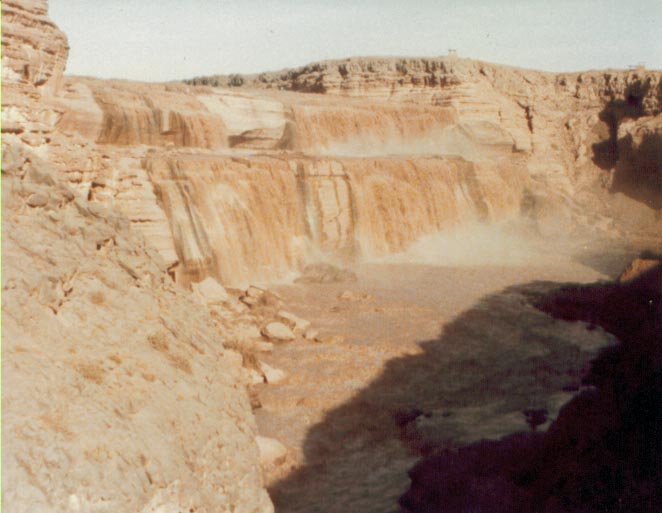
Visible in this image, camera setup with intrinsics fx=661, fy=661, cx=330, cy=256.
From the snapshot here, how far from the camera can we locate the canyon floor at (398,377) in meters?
8.86

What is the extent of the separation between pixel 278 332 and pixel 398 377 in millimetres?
3209

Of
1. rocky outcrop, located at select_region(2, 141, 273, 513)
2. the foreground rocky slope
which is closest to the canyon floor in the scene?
the foreground rocky slope

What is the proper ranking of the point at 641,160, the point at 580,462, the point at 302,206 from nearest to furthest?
the point at 580,462, the point at 302,206, the point at 641,160

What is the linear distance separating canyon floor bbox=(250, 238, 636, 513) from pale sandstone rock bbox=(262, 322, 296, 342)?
10.0 inches

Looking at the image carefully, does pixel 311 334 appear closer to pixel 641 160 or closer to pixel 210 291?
pixel 210 291

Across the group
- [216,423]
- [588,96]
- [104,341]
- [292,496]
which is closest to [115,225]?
[104,341]

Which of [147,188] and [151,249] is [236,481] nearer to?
[151,249]

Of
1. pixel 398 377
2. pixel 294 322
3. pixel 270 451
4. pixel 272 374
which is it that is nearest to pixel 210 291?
pixel 294 322

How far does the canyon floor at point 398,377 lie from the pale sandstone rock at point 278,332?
254 mm

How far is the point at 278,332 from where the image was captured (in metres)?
14.3

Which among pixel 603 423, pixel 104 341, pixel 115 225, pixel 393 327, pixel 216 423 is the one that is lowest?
pixel 393 327

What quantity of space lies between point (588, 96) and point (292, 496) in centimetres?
3220

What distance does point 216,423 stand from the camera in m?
5.07

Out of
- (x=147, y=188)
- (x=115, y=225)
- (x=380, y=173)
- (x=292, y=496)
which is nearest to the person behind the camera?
(x=115, y=225)
